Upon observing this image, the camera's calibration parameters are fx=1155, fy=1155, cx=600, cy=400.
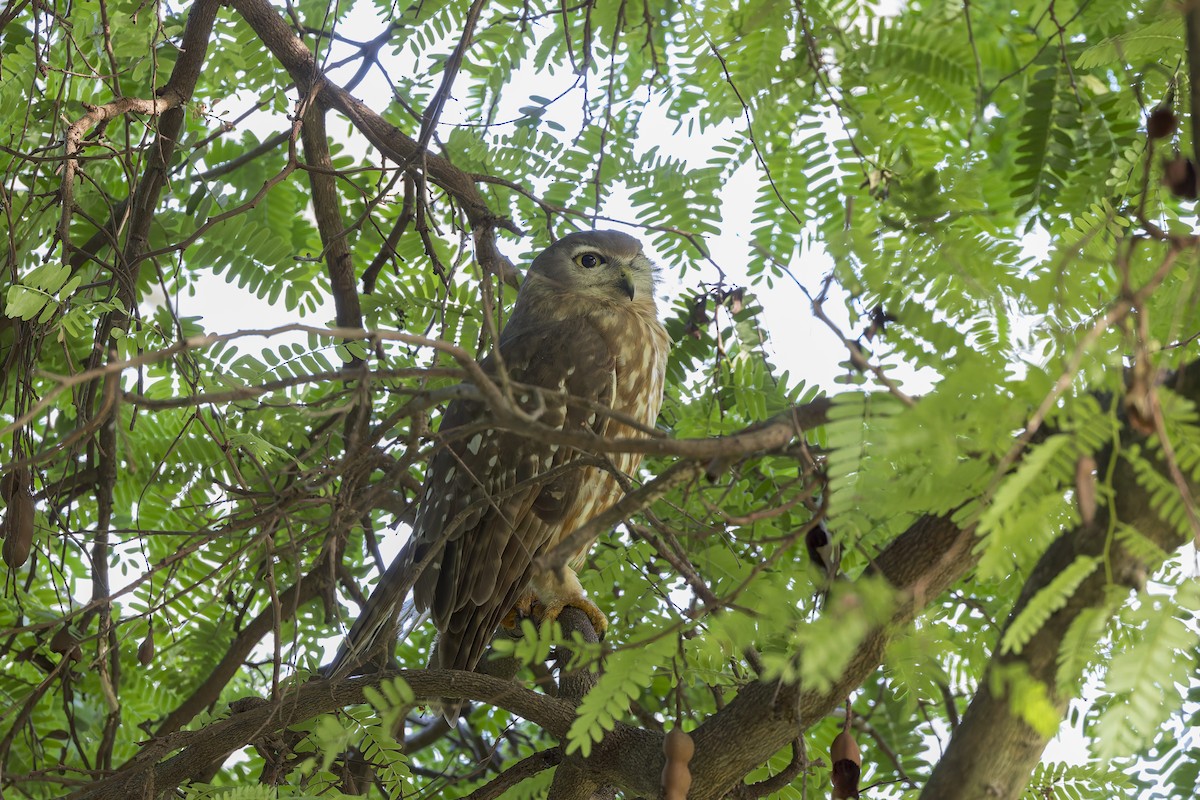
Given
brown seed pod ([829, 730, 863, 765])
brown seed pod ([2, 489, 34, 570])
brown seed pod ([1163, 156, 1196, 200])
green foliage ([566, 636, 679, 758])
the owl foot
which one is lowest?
brown seed pod ([829, 730, 863, 765])

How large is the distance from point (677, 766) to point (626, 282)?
2659mm

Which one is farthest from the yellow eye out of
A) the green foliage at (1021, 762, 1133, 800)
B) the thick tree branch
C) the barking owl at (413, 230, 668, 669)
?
the thick tree branch

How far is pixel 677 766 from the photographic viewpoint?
2.07 meters

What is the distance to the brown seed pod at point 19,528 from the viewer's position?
2635 millimetres

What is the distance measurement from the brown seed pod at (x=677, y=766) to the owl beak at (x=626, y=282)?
2552mm

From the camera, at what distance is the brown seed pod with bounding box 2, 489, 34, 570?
263 centimetres

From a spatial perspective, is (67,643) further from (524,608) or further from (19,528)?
(524,608)

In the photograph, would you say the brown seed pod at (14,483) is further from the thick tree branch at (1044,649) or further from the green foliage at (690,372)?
the thick tree branch at (1044,649)

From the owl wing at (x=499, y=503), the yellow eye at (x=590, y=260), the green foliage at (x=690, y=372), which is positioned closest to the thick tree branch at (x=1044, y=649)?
the green foliage at (x=690, y=372)

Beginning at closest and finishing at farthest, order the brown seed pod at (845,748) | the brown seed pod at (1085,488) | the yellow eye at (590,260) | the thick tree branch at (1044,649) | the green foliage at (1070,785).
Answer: the brown seed pod at (1085,488)
the thick tree branch at (1044,649)
the brown seed pod at (845,748)
the green foliage at (1070,785)
the yellow eye at (590,260)

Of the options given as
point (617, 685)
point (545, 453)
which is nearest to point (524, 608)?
point (545, 453)

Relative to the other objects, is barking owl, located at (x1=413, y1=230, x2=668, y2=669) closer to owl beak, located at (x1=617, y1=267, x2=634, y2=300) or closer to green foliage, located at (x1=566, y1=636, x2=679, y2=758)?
owl beak, located at (x1=617, y1=267, x2=634, y2=300)

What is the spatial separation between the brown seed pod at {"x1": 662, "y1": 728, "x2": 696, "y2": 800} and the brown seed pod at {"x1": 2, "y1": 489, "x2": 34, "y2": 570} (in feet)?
5.16

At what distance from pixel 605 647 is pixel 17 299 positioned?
1726mm
